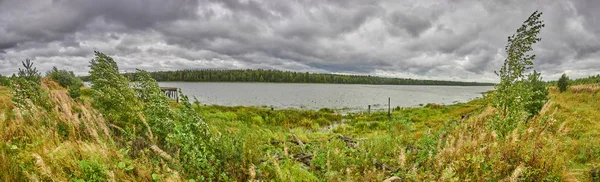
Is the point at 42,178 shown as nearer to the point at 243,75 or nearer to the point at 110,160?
the point at 110,160

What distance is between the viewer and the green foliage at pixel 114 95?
19.1 feet

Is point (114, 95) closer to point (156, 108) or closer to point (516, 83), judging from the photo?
point (156, 108)

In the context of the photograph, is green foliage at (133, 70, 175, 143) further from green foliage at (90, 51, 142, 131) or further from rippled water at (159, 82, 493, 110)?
rippled water at (159, 82, 493, 110)

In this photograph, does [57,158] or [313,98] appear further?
[313,98]

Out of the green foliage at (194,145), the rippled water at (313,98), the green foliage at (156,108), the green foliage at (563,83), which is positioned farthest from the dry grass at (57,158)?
the green foliage at (563,83)

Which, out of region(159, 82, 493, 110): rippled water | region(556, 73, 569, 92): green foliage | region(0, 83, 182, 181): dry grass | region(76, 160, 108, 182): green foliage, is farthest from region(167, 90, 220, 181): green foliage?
region(556, 73, 569, 92): green foliage

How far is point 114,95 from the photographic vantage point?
19.3 feet

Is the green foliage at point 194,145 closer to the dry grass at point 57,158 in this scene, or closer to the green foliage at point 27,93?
the dry grass at point 57,158

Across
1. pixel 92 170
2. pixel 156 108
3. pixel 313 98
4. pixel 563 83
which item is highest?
pixel 563 83

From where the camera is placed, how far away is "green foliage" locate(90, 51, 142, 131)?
5.82 metres

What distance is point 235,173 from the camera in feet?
12.3

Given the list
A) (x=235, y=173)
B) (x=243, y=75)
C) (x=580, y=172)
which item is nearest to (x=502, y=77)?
(x=580, y=172)

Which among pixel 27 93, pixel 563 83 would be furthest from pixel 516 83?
pixel 563 83

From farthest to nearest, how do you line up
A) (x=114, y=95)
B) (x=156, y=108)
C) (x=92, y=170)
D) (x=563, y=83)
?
(x=563, y=83) < (x=114, y=95) < (x=156, y=108) < (x=92, y=170)
